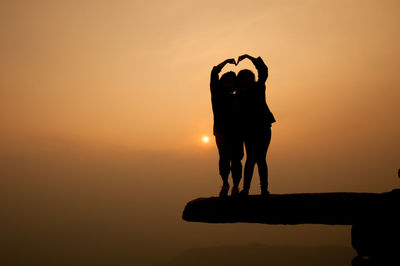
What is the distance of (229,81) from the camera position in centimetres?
591

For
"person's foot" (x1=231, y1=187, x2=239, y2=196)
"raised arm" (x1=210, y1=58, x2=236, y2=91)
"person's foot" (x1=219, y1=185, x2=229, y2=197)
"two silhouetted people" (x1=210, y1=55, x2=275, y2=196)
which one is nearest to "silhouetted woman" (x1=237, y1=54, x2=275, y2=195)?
"two silhouetted people" (x1=210, y1=55, x2=275, y2=196)

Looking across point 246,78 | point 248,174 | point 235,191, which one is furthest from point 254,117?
point 235,191

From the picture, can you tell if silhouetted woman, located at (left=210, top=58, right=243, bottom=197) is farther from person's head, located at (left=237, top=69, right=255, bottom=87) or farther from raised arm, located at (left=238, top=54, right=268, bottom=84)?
raised arm, located at (left=238, top=54, right=268, bottom=84)

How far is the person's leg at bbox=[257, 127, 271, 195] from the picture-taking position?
5.82 meters

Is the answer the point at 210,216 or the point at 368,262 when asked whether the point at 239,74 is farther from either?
the point at 368,262

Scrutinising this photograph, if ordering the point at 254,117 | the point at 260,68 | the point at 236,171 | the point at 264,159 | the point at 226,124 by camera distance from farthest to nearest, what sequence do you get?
1. the point at 236,171
2. the point at 226,124
3. the point at 264,159
4. the point at 254,117
5. the point at 260,68

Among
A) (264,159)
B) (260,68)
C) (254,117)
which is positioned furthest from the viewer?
(264,159)

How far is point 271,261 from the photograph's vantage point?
194 meters

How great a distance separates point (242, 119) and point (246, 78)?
31.1 inches

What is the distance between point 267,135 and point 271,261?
211 m

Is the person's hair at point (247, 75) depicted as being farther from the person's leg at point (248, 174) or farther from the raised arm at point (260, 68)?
the person's leg at point (248, 174)

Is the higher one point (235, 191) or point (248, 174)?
point (248, 174)

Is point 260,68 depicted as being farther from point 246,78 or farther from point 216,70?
point 216,70

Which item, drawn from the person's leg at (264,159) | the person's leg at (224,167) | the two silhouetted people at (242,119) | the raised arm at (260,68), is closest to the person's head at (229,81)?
the two silhouetted people at (242,119)
